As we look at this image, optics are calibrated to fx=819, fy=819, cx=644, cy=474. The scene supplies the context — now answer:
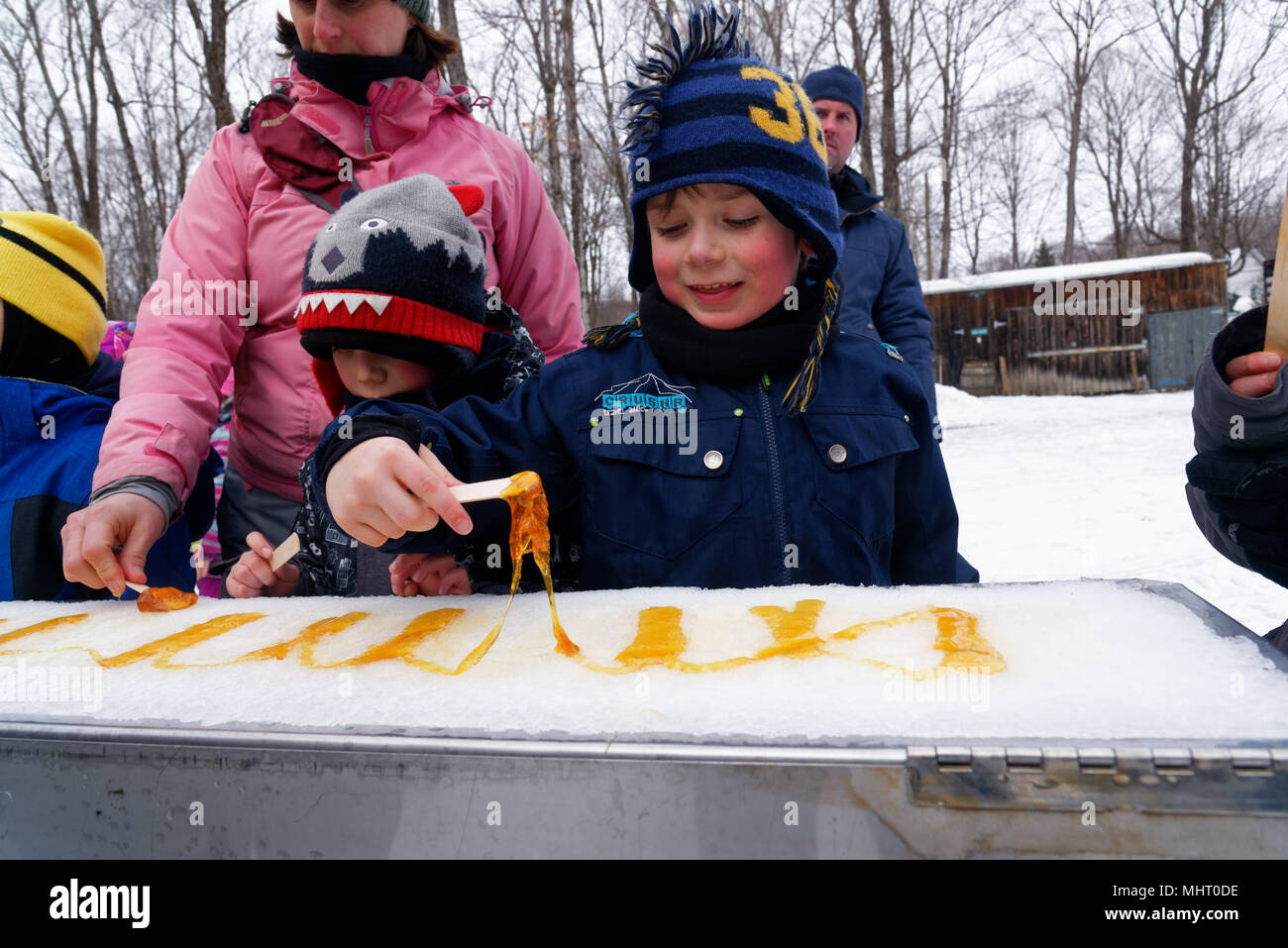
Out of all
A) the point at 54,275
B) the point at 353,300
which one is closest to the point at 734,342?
the point at 353,300

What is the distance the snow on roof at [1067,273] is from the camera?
16.2 metres

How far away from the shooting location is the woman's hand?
1.47 meters

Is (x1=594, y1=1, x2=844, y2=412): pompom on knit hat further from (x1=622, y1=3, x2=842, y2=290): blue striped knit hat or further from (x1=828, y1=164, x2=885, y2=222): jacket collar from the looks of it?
(x1=828, y1=164, x2=885, y2=222): jacket collar

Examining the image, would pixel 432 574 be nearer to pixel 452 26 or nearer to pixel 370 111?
pixel 370 111

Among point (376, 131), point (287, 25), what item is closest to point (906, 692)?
point (376, 131)

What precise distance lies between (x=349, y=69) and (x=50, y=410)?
1.09 metres

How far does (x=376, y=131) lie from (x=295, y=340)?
55cm

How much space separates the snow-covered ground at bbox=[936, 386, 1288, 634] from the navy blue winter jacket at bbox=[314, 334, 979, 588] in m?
1.96

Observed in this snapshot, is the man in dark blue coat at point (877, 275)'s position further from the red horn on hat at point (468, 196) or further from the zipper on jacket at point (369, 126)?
the zipper on jacket at point (369, 126)

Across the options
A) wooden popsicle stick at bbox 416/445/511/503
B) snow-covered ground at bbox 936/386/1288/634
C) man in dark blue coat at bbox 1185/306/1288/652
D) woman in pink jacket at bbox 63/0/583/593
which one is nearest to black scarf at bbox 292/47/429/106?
woman in pink jacket at bbox 63/0/583/593

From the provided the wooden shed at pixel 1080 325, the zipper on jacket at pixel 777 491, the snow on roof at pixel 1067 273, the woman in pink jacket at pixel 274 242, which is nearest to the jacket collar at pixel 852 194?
the woman in pink jacket at pixel 274 242

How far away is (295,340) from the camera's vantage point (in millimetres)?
1918

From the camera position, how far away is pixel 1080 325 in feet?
54.8
